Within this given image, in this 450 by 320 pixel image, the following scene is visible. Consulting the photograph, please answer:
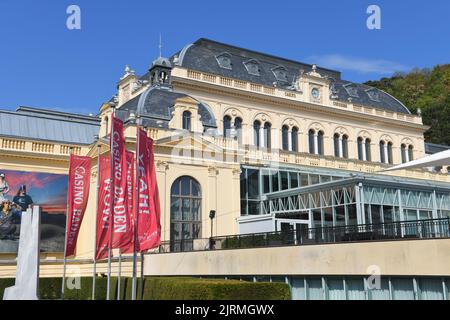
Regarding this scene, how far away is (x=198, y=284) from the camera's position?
18234 millimetres

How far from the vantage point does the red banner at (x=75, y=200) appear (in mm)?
25469

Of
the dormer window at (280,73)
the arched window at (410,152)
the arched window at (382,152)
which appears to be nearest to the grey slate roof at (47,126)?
the dormer window at (280,73)

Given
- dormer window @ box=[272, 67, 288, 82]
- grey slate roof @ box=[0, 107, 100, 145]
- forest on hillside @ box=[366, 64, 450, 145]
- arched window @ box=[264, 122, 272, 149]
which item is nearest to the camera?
grey slate roof @ box=[0, 107, 100, 145]

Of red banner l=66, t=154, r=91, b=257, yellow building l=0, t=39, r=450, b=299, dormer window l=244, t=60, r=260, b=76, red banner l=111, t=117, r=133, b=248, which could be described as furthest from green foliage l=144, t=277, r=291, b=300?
dormer window l=244, t=60, r=260, b=76

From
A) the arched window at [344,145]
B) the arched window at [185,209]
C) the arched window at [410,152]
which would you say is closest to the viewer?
the arched window at [185,209]

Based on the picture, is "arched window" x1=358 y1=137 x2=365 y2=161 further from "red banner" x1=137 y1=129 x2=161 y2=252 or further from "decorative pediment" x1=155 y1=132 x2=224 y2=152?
"red banner" x1=137 y1=129 x2=161 y2=252

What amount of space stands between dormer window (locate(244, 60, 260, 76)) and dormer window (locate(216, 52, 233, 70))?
2025 mm

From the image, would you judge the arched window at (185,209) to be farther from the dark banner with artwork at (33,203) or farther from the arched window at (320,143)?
the arched window at (320,143)

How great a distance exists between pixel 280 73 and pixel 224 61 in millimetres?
6892

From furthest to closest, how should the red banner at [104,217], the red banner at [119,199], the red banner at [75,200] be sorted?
1. the red banner at [75,200]
2. the red banner at [104,217]
3. the red banner at [119,199]

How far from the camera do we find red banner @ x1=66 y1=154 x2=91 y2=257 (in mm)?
25469

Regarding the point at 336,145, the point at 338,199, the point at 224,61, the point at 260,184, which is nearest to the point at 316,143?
the point at 336,145

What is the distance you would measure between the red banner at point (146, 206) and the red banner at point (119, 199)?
0.66 metres
